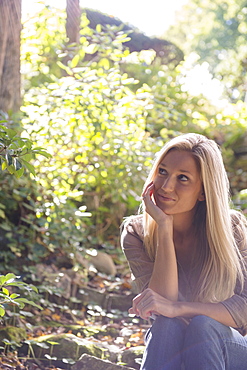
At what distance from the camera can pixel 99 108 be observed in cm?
422

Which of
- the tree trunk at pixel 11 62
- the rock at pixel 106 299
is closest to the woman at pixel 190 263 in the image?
the rock at pixel 106 299

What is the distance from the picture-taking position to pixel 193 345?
2057mm

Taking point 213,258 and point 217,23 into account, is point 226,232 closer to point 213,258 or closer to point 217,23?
point 213,258

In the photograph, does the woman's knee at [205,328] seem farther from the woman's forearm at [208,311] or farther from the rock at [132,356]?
the rock at [132,356]

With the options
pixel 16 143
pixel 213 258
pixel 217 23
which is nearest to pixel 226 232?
pixel 213 258

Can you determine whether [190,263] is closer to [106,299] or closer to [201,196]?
[201,196]

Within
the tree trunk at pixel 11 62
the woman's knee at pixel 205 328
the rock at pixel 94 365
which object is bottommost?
the rock at pixel 94 365

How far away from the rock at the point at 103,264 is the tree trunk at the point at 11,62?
168 cm

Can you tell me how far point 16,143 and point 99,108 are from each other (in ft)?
7.50

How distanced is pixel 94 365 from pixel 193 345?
0.92 m

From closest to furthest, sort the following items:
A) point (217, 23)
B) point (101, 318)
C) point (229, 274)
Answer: point (229, 274) → point (101, 318) → point (217, 23)

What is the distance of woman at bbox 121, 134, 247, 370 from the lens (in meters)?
2.11

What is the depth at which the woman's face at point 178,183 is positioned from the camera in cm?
230

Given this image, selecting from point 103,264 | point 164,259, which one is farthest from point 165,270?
point 103,264
